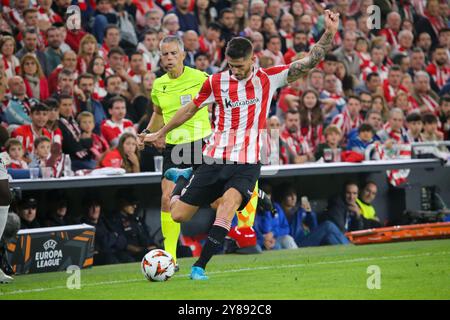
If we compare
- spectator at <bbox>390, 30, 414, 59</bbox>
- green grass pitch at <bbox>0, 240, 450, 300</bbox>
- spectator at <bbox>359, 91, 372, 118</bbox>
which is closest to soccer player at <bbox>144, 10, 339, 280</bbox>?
green grass pitch at <bbox>0, 240, 450, 300</bbox>

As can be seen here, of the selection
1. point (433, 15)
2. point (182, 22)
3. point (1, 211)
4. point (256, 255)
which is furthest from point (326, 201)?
point (433, 15)

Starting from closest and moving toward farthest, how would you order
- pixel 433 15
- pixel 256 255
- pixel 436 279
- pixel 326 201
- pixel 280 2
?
pixel 436 279 → pixel 256 255 → pixel 326 201 → pixel 280 2 → pixel 433 15

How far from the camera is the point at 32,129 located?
49.2ft

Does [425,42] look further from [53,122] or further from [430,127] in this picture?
[53,122]

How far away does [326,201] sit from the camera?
1694 centimetres

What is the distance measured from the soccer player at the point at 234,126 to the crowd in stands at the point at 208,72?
3.60 m

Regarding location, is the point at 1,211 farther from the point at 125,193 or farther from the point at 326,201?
the point at 326,201

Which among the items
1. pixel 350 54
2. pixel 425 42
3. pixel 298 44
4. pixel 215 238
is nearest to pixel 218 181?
pixel 215 238

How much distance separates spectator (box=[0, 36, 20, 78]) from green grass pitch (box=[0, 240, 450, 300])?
3.98m

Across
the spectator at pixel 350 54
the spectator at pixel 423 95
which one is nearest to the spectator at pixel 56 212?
the spectator at pixel 350 54

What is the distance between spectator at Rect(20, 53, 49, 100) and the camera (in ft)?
51.8

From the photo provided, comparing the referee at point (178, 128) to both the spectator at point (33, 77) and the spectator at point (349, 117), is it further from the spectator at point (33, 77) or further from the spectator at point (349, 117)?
the spectator at point (349, 117)

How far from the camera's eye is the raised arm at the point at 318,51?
34.6 feet

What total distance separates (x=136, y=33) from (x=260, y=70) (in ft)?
26.6
